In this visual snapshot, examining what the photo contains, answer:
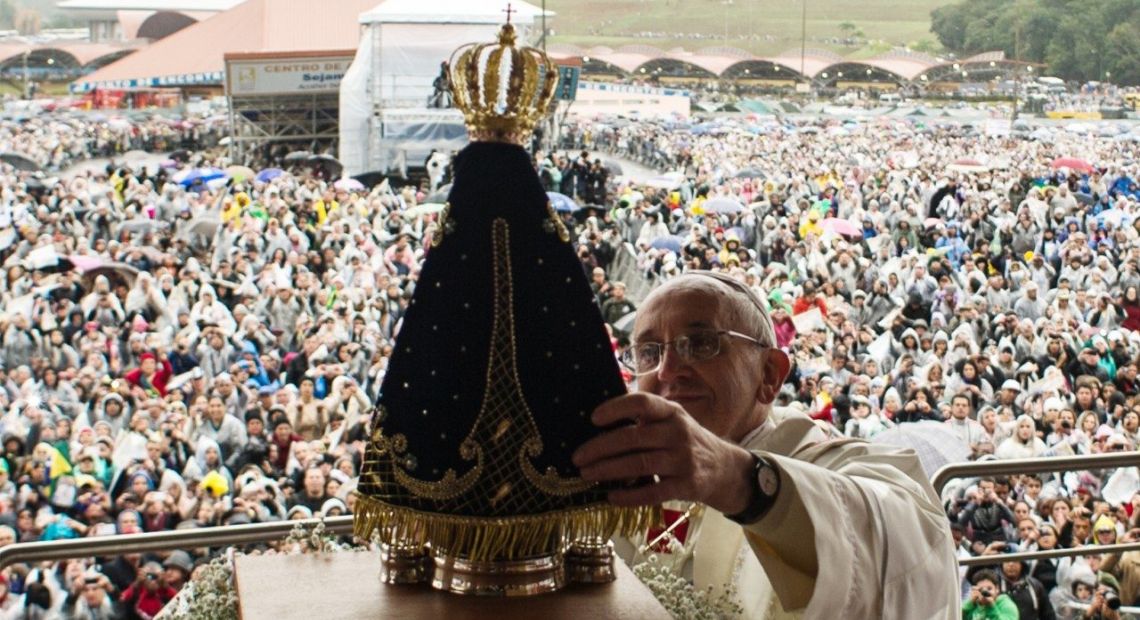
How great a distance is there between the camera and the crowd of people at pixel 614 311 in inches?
198

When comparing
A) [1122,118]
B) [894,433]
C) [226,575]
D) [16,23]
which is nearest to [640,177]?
[1122,118]

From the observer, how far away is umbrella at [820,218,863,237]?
1130 centimetres

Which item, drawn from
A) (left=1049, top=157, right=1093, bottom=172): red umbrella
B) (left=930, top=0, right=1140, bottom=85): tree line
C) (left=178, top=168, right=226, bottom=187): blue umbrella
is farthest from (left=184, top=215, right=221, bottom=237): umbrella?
(left=1049, top=157, right=1093, bottom=172): red umbrella

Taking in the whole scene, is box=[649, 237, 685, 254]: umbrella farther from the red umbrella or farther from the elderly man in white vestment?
the elderly man in white vestment

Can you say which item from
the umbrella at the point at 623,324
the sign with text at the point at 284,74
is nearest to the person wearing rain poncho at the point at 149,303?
the sign with text at the point at 284,74

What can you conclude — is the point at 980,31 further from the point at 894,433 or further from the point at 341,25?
the point at 894,433

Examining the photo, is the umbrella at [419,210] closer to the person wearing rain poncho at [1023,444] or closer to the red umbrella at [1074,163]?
the person wearing rain poncho at [1023,444]

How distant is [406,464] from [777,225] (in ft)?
35.3

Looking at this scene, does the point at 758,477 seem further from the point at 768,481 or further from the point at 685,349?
the point at 685,349

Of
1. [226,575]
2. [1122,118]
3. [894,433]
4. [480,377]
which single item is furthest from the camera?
[1122,118]

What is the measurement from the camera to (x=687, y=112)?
1248 centimetres

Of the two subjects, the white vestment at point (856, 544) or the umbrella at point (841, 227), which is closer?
the white vestment at point (856, 544)

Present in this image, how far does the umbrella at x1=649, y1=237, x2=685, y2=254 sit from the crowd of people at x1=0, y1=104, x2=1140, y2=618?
0.10 metres

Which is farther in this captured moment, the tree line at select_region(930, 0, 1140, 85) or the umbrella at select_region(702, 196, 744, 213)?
the umbrella at select_region(702, 196, 744, 213)
